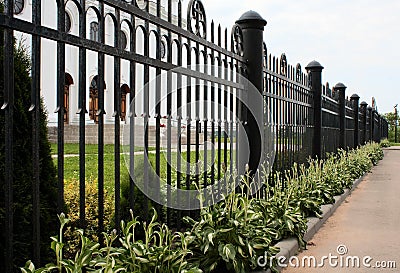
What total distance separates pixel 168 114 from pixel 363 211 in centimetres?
472

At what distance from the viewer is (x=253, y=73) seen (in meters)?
5.48

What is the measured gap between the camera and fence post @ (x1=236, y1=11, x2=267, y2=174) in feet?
17.9

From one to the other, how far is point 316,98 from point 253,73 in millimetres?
4152

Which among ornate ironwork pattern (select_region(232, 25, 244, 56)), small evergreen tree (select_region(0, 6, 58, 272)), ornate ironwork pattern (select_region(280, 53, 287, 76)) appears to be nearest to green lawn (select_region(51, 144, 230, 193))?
ornate ironwork pattern (select_region(280, 53, 287, 76))

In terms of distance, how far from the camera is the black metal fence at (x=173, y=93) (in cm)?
247

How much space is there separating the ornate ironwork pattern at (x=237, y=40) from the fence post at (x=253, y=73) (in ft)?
0.31

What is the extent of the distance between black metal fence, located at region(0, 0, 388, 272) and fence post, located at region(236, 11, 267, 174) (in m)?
0.01

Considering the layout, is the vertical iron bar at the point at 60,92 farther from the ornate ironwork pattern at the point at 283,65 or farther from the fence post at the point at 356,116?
the fence post at the point at 356,116

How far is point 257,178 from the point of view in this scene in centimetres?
547

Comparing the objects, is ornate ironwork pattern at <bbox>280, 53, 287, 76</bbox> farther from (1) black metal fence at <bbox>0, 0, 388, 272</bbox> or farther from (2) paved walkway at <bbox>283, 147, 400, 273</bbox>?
(2) paved walkway at <bbox>283, 147, 400, 273</bbox>

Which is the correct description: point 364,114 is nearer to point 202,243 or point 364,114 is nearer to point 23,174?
point 202,243

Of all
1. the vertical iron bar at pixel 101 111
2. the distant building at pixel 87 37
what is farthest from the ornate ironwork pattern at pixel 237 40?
the vertical iron bar at pixel 101 111

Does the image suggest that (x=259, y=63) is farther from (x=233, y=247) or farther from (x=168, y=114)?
(x=233, y=247)

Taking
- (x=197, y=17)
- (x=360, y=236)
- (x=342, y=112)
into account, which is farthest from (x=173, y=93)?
(x=342, y=112)
